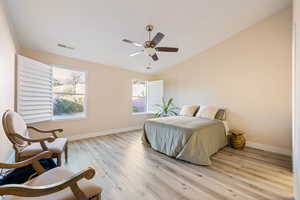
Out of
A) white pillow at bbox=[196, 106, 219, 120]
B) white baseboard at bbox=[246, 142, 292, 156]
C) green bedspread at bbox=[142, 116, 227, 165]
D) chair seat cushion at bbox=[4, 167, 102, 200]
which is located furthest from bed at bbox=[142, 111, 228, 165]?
chair seat cushion at bbox=[4, 167, 102, 200]

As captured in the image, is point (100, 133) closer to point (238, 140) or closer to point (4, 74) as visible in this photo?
point (4, 74)

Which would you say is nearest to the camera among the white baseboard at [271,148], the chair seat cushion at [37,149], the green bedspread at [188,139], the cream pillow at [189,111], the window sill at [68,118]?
the chair seat cushion at [37,149]

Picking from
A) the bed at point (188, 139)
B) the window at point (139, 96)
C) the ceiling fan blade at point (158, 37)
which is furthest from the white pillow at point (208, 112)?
the window at point (139, 96)

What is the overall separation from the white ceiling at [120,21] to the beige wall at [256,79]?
377mm

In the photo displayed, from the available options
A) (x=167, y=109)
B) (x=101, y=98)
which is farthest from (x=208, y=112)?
(x=101, y=98)

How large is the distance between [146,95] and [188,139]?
356 centimetres

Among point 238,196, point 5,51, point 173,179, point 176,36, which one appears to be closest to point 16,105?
point 5,51

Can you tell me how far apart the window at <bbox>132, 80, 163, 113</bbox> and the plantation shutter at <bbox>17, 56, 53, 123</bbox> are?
9.35 feet

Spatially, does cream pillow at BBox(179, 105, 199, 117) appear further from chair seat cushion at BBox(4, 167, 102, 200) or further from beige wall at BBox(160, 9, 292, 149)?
chair seat cushion at BBox(4, 167, 102, 200)

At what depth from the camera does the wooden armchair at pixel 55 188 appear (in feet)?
2.86

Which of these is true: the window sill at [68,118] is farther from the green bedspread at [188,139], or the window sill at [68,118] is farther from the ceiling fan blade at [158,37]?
the ceiling fan blade at [158,37]

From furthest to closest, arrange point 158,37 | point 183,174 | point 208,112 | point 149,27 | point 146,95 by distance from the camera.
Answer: point 146,95 → point 208,112 → point 149,27 → point 158,37 → point 183,174

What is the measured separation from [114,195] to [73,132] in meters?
2.81

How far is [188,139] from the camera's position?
2.64 meters
